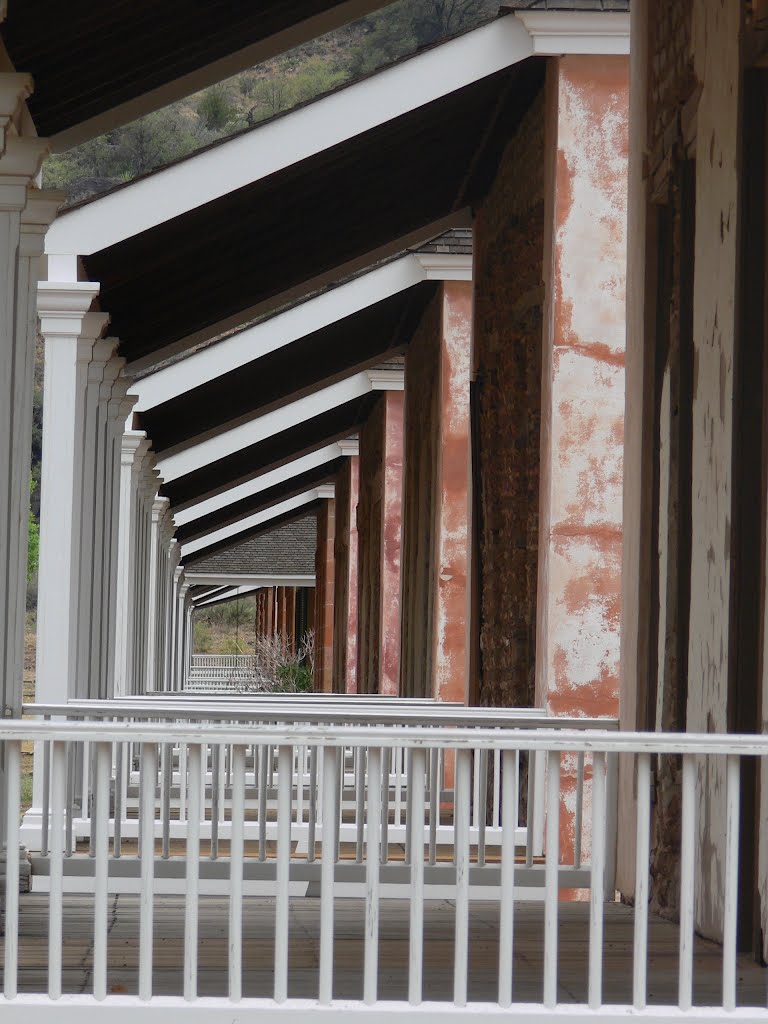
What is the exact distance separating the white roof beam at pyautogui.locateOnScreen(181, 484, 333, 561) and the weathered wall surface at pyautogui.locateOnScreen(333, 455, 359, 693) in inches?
73.1

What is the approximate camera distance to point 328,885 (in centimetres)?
410

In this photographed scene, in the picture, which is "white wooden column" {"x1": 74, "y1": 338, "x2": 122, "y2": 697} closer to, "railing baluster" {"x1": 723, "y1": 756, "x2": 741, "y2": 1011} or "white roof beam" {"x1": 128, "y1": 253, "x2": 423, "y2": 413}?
"white roof beam" {"x1": 128, "y1": 253, "x2": 423, "y2": 413}

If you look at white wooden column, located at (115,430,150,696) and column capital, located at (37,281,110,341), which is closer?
column capital, located at (37,281,110,341)

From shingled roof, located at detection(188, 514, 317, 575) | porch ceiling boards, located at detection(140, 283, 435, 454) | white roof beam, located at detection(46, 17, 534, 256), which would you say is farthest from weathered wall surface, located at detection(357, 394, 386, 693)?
shingled roof, located at detection(188, 514, 317, 575)

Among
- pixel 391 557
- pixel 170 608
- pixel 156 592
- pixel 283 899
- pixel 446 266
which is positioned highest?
pixel 446 266

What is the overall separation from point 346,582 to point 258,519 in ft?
13.7

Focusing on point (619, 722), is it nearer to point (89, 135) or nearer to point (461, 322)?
point (89, 135)

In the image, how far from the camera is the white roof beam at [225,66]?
748 cm

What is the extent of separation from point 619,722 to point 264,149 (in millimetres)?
3642

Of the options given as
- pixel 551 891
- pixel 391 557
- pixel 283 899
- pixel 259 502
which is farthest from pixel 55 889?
pixel 259 502

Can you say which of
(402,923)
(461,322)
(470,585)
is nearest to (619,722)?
(402,923)

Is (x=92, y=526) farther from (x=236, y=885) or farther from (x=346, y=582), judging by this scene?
(x=346, y=582)

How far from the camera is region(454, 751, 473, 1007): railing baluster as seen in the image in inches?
159

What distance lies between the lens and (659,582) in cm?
693
